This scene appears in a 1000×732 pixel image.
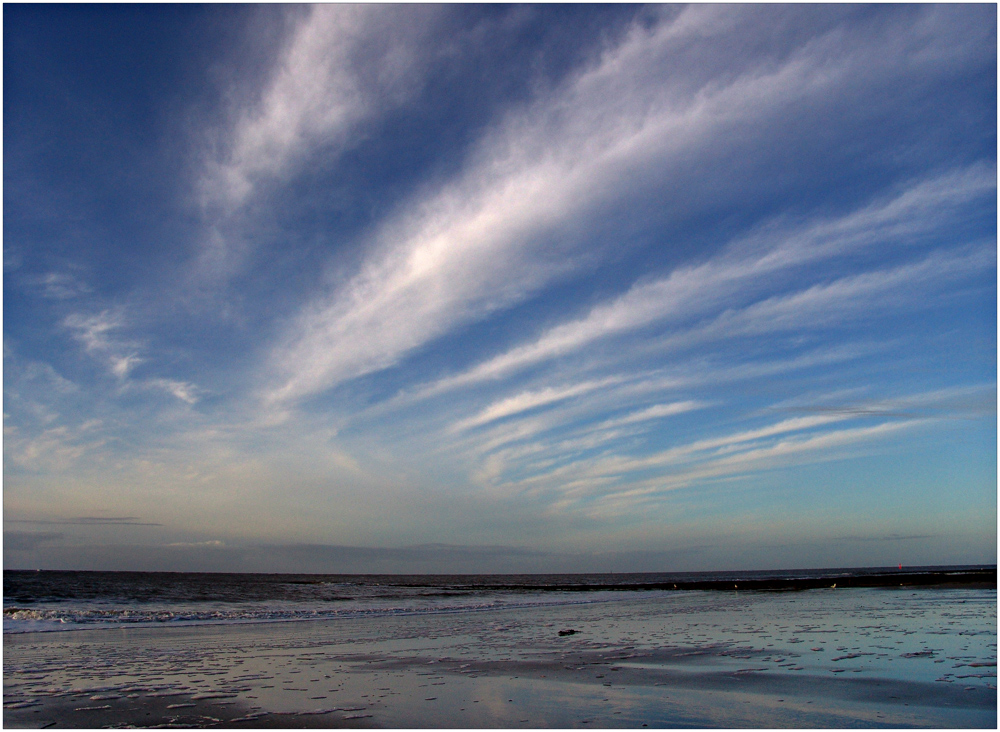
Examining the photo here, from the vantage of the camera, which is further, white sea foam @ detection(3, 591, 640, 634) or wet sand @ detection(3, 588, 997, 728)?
white sea foam @ detection(3, 591, 640, 634)

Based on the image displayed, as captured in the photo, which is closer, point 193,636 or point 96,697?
point 96,697

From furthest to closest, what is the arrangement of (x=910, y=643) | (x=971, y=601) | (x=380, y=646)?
(x=971, y=601)
(x=380, y=646)
(x=910, y=643)

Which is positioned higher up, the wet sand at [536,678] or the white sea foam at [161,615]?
the wet sand at [536,678]

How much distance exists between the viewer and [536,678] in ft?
32.9

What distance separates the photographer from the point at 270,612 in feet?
99.0

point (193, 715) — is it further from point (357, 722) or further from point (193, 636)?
point (193, 636)

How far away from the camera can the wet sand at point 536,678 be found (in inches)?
291

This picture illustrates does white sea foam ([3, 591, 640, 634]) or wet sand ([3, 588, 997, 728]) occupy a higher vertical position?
wet sand ([3, 588, 997, 728])

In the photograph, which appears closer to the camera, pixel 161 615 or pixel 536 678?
pixel 536 678

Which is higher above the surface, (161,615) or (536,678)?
(536,678)

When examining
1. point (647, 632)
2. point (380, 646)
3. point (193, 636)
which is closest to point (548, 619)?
point (647, 632)

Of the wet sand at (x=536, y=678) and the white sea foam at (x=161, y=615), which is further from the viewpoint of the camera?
the white sea foam at (x=161, y=615)

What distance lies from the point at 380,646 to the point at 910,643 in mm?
12059

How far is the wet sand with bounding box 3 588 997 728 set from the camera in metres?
7.38
